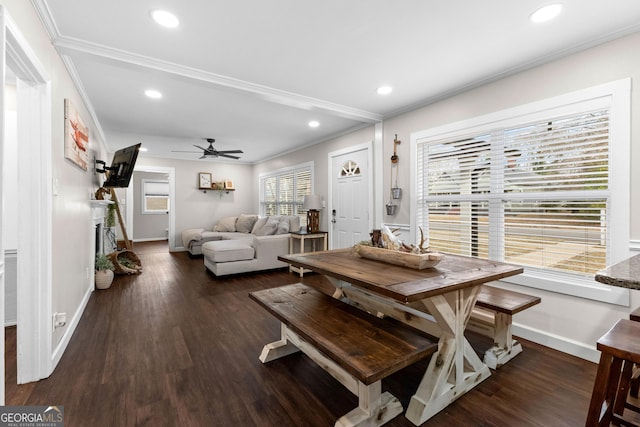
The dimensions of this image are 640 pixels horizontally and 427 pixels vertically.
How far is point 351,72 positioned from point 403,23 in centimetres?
76

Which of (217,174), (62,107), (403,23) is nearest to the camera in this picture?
(403,23)

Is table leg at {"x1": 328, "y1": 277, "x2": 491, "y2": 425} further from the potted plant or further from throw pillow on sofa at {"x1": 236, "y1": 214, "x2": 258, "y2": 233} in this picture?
throw pillow on sofa at {"x1": 236, "y1": 214, "x2": 258, "y2": 233}

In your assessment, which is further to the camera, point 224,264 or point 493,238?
point 224,264

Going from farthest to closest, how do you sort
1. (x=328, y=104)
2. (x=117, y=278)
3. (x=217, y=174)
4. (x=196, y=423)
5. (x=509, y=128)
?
(x=217, y=174) → (x=117, y=278) → (x=328, y=104) → (x=509, y=128) → (x=196, y=423)

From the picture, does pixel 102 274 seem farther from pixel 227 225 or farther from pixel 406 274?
pixel 406 274

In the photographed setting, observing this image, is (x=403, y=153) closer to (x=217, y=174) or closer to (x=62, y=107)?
(x=62, y=107)

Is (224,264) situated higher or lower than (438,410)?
higher

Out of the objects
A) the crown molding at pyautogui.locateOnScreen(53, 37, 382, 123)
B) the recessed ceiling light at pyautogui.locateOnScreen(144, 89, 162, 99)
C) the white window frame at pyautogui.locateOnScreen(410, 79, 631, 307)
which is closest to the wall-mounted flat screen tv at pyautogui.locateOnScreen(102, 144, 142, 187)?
the recessed ceiling light at pyautogui.locateOnScreen(144, 89, 162, 99)

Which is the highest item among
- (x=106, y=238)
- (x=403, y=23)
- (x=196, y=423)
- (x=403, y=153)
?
(x=403, y=23)

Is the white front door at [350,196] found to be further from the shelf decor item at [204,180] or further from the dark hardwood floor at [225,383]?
the shelf decor item at [204,180]

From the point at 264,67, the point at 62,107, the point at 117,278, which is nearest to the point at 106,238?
the point at 117,278

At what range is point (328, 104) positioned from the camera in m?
3.46

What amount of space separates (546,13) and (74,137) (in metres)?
3.79

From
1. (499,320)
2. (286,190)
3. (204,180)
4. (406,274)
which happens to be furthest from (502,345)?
(204,180)
